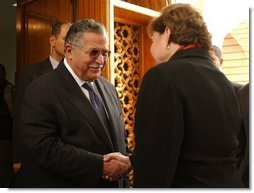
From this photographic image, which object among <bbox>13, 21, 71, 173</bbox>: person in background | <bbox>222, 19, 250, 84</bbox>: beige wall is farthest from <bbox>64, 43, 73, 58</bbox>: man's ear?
<bbox>222, 19, 250, 84</bbox>: beige wall

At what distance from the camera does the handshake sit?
1.34 metres

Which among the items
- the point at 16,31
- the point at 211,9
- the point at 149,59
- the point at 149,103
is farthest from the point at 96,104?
the point at 16,31

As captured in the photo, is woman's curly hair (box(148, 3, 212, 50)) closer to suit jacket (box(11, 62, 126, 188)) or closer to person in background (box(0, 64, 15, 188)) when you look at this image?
suit jacket (box(11, 62, 126, 188))

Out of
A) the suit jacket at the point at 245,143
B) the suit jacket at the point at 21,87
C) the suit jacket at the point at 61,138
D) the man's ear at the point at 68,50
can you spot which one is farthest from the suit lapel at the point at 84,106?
the suit jacket at the point at 21,87

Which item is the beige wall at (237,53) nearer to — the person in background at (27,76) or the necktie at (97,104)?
the necktie at (97,104)

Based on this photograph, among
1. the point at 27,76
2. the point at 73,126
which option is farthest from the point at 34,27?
the point at 73,126

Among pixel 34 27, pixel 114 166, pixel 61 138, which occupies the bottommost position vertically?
pixel 114 166

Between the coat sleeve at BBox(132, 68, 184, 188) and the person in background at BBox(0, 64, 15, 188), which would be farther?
the person in background at BBox(0, 64, 15, 188)

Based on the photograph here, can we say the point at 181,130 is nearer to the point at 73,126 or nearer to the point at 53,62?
the point at 73,126

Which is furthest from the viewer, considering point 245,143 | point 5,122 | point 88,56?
point 5,122

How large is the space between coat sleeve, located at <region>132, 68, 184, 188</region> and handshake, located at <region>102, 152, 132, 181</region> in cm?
31

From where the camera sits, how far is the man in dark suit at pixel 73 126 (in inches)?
51.2

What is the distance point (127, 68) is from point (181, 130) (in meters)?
1.58

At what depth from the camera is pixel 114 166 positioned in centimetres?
136
